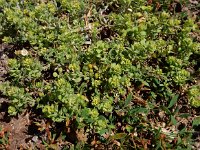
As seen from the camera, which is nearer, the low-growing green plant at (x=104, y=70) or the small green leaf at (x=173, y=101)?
the low-growing green plant at (x=104, y=70)

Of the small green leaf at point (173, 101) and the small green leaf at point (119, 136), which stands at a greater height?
the small green leaf at point (173, 101)

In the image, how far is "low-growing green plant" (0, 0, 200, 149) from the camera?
3.49 metres

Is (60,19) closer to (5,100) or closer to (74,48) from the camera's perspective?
(74,48)

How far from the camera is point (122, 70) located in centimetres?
358

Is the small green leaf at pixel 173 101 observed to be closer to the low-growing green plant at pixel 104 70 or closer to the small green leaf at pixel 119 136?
the low-growing green plant at pixel 104 70

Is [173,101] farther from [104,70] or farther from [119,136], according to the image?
[104,70]

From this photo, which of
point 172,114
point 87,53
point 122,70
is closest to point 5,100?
point 87,53

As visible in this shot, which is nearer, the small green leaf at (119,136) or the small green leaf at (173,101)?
the small green leaf at (119,136)

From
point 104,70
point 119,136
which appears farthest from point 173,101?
point 104,70

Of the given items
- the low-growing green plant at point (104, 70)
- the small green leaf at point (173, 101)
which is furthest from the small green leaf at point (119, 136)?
the small green leaf at point (173, 101)

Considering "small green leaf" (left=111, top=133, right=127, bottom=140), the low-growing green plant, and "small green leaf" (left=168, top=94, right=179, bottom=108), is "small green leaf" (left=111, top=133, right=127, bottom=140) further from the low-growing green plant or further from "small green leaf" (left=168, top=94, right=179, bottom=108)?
"small green leaf" (left=168, top=94, right=179, bottom=108)

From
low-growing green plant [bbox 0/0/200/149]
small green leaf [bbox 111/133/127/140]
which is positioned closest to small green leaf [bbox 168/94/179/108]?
low-growing green plant [bbox 0/0/200/149]

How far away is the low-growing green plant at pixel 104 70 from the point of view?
3.49 meters

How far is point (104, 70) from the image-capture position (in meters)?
3.61
